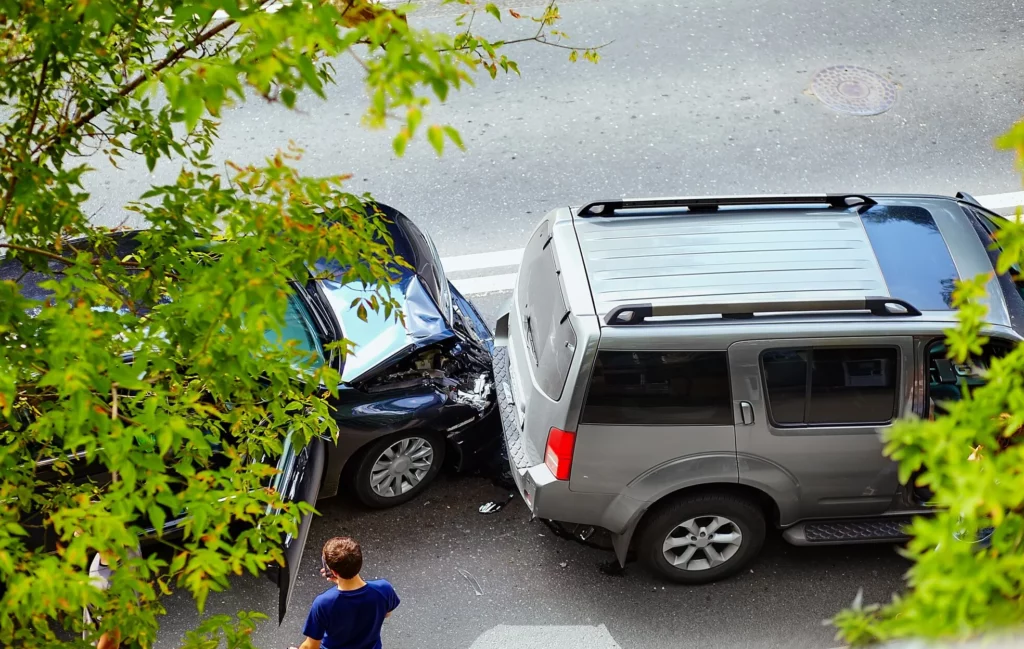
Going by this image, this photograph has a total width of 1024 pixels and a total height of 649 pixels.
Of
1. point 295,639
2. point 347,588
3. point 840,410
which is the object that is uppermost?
point 840,410

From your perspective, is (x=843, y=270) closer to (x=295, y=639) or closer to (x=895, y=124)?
(x=295, y=639)

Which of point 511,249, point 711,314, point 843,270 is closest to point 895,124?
point 511,249

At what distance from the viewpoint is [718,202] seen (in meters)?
6.06

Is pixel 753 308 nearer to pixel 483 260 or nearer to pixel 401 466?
pixel 401 466

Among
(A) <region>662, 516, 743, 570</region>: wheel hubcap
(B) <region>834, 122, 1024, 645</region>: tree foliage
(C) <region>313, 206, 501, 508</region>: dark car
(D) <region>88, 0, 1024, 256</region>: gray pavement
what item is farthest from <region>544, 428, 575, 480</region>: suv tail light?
(D) <region>88, 0, 1024, 256</region>: gray pavement

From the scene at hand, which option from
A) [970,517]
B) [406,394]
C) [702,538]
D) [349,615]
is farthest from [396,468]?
[970,517]

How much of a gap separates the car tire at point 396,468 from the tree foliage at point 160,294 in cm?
201

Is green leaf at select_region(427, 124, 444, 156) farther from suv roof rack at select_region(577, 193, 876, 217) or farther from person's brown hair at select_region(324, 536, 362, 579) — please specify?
suv roof rack at select_region(577, 193, 876, 217)

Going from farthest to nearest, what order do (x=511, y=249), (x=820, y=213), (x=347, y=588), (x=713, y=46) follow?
1. (x=713, y=46)
2. (x=511, y=249)
3. (x=820, y=213)
4. (x=347, y=588)

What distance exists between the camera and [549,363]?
5.59 m

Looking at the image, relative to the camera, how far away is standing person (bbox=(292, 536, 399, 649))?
15.4 feet

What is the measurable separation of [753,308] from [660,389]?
677 mm

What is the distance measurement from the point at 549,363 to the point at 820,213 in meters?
2.04

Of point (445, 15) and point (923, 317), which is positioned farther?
point (445, 15)
